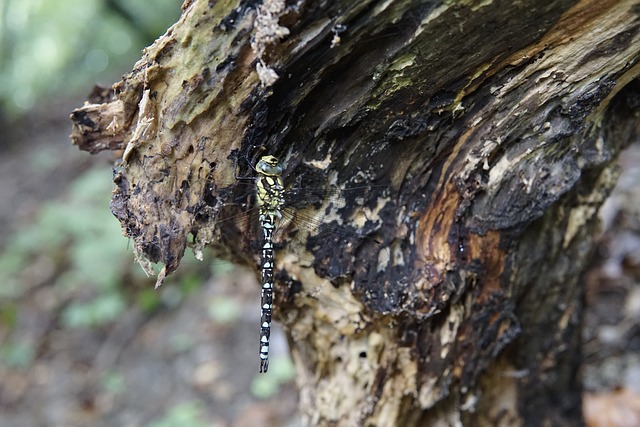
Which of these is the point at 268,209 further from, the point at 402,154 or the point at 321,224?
the point at 402,154

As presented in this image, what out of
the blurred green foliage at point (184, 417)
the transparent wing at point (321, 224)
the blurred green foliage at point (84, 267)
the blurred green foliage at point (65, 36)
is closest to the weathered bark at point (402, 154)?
the transparent wing at point (321, 224)

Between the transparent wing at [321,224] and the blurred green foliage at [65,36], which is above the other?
the blurred green foliage at [65,36]

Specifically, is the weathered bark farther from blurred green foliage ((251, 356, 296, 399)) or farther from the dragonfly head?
blurred green foliage ((251, 356, 296, 399))

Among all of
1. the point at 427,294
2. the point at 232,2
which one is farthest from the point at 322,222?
the point at 232,2

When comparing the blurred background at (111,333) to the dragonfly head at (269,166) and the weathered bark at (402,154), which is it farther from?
the dragonfly head at (269,166)

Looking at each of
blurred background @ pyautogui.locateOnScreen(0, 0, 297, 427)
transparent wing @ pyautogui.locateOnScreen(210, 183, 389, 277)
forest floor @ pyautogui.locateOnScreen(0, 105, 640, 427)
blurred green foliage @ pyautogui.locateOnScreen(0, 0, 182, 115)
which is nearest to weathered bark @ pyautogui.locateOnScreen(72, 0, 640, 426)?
transparent wing @ pyautogui.locateOnScreen(210, 183, 389, 277)

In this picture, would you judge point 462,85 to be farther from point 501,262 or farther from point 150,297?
point 150,297
